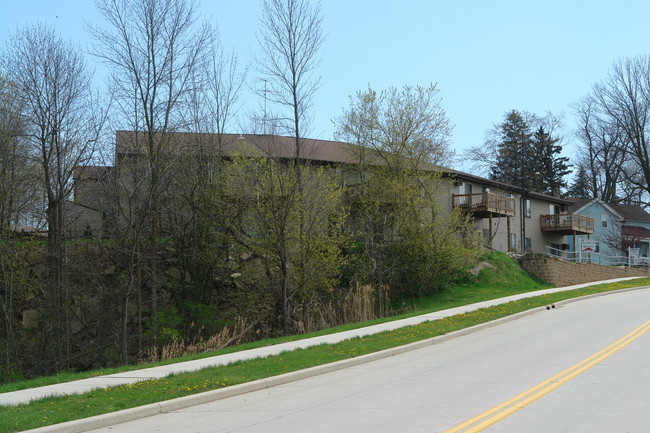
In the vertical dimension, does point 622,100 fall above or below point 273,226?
above

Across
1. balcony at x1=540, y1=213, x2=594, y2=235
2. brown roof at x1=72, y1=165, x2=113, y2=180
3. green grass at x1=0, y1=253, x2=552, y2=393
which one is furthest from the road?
balcony at x1=540, y1=213, x2=594, y2=235

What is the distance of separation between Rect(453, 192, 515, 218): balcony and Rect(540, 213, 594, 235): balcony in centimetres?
887

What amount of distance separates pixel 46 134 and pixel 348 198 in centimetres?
1685

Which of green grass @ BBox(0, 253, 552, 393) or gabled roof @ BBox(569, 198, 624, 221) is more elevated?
gabled roof @ BBox(569, 198, 624, 221)

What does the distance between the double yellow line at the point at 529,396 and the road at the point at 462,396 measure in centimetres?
2

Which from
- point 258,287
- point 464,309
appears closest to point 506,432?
point 464,309

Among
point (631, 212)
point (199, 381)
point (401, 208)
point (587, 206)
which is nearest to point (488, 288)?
point (401, 208)

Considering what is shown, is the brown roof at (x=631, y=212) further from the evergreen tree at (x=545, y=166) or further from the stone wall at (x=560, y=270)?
the stone wall at (x=560, y=270)

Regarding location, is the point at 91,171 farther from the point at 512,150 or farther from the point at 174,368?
the point at 512,150

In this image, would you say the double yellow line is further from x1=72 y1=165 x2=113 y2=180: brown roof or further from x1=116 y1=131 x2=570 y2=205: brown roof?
x1=72 y1=165 x2=113 y2=180: brown roof

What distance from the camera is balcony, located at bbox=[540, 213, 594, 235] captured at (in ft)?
165

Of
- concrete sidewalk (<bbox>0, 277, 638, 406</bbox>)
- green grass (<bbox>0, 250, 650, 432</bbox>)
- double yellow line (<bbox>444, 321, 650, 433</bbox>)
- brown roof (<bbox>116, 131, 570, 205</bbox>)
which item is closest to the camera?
double yellow line (<bbox>444, 321, 650, 433</bbox>)

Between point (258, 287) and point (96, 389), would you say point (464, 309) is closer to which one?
point (258, 287)

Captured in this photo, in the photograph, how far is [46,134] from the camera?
75.5 ft
